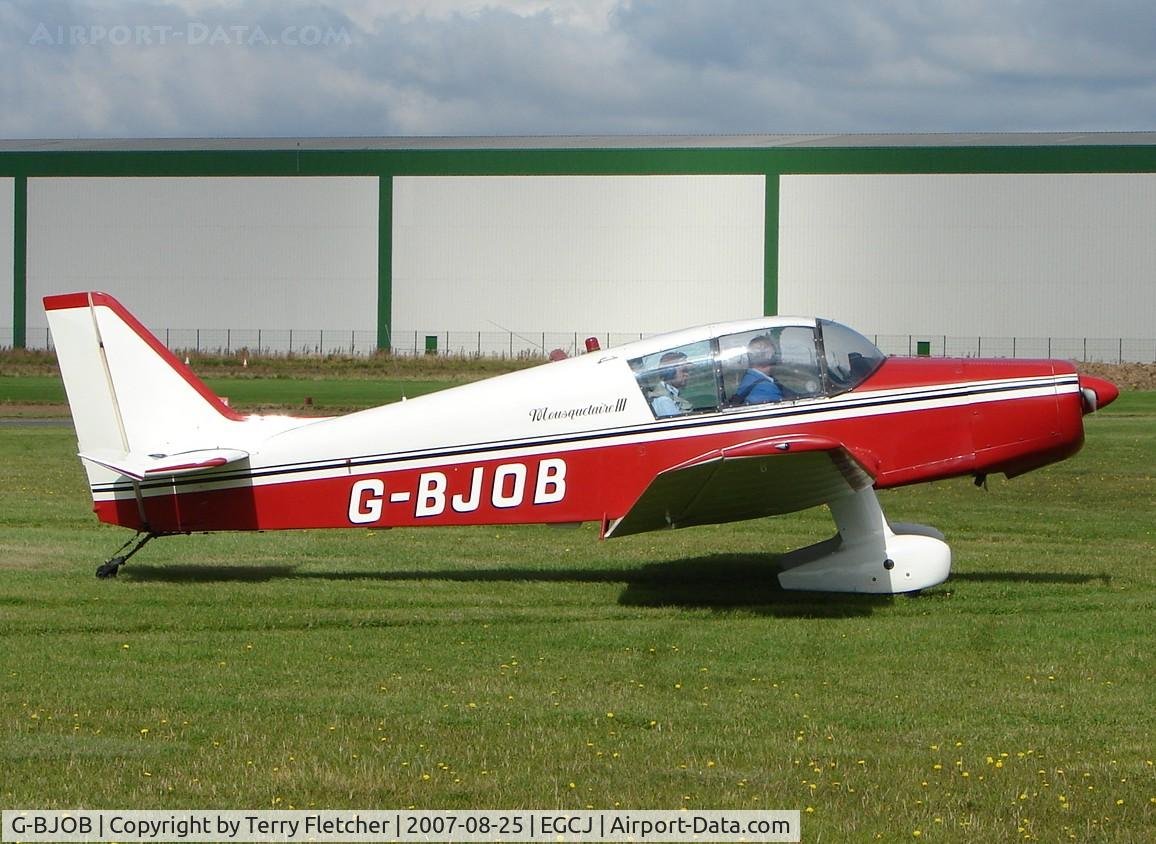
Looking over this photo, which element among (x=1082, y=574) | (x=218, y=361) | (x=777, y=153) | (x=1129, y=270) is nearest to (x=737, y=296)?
(x=777, y=153)

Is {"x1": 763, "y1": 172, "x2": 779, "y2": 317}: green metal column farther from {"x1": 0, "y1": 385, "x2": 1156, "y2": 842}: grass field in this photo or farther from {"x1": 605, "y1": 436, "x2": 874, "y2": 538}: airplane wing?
{"x1": 605, "y1": 436, "x2": 874, "y2": 538}: airplane wing

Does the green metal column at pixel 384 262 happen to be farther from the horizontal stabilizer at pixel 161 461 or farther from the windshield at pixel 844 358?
the windshield at pixel 844 358

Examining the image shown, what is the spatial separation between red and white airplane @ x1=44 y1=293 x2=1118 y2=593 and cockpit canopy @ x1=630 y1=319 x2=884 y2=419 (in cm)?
1

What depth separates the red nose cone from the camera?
34.4 ft

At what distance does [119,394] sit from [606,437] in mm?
3848

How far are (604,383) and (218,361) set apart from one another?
4191 cm

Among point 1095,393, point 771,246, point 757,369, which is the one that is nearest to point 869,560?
point 757,369

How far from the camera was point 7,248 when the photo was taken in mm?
54062

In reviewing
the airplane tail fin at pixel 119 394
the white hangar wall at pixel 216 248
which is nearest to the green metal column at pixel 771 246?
the white hangar wall at pixel 216 248

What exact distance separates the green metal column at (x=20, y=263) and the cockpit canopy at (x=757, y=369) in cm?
4896

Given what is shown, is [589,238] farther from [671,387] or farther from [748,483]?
[748,483]

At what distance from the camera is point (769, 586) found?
11.3m

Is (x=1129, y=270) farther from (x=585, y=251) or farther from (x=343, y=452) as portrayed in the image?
(x=343, y=452)

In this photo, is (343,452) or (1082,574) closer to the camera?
(343,452)
